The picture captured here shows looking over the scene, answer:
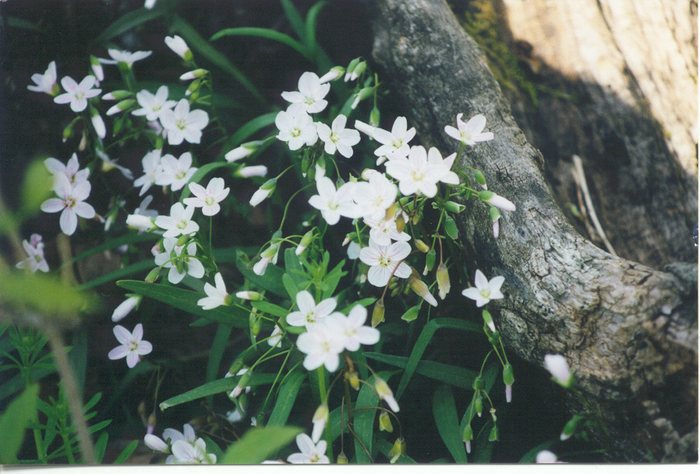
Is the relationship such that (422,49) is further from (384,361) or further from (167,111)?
(384,361)

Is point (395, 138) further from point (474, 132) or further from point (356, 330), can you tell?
point (356, 330)

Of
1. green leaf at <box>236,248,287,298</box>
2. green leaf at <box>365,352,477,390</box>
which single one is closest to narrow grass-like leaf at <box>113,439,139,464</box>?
green leaf at <box>236,248,287,298</box>

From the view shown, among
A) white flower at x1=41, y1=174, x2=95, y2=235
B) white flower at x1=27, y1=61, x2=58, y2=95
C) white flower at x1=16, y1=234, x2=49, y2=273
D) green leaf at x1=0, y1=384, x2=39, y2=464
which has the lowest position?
green leaf at x1=0, y1=384, x2=39, y2=464

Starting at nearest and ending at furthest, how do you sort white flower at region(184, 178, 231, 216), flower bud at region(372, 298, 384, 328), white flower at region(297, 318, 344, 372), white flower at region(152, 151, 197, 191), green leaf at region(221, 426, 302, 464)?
green leaf at region(221, 426, 302, 464), white flower at region(297, 318, 344, 372), flower bud at region(372, 298, 384, 328), white flower at region(184, 178, 231, 216), white flower at region(152, 151, 197, 191)

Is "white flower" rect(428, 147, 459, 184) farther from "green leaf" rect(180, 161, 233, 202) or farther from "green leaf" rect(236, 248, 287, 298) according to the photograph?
"green leaf" rect(180, 161, 233, 202)

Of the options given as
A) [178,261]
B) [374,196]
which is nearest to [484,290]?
[374,196]

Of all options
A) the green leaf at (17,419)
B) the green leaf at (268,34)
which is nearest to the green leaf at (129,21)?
the green leaf at (268,34)

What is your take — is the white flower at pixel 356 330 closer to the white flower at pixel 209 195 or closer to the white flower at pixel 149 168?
the white flower at pixel 209 195
